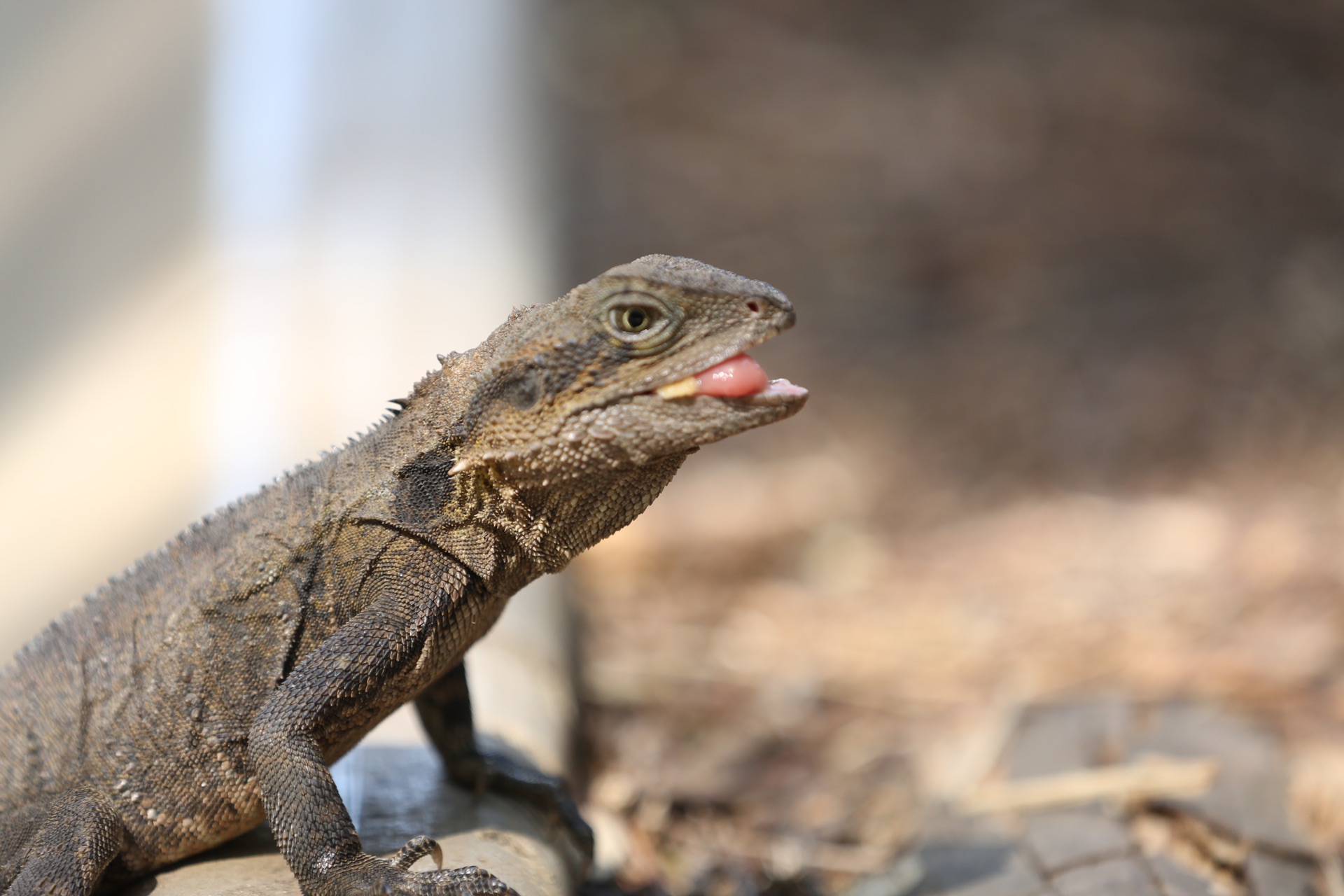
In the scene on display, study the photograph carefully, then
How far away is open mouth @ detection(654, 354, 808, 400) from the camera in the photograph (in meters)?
3.05

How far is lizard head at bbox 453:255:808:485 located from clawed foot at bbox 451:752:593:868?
1256mm

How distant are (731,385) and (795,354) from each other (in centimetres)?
712

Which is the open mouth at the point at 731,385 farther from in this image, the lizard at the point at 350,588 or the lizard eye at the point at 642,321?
the lizard eye at the point at 642,321

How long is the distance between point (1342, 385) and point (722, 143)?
6.69 metres

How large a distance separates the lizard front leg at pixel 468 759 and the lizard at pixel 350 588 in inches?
17.6

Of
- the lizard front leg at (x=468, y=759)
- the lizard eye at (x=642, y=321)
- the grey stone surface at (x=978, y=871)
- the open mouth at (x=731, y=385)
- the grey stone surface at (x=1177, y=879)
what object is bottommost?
the grey stone surface at (x=1177, y=879)

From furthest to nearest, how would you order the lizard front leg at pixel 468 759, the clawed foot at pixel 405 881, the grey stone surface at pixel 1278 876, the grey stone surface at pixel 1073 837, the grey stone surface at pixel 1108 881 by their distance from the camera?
the grey stone surface at pixel 1073 837 < the grey stone surface at pixel 1278 876 < the grey stone surface at pixel 1108 881 < the lizard front leg at pixel 468 759 < the clawed foot at pixel 405 881

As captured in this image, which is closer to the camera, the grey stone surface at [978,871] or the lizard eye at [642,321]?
the lizard eye at [642,321]

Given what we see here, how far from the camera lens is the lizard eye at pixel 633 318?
310 centimetres

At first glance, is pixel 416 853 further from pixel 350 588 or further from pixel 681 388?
pixel 681 388

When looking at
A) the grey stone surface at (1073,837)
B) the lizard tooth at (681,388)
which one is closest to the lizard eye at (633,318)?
the lizard tooth at (681,388)

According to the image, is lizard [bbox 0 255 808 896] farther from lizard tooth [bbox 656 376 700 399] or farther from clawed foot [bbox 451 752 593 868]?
clawed foot [bbox 451 752 593 868]

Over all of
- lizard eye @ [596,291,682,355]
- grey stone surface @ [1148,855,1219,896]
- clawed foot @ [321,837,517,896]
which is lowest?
clawed foot @ [321,837,517,896]

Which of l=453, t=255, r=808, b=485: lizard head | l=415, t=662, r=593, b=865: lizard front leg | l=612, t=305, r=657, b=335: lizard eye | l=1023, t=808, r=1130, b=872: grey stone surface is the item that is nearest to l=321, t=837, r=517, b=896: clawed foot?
l=415, t=662, r=593, b=865: lizard front leg
